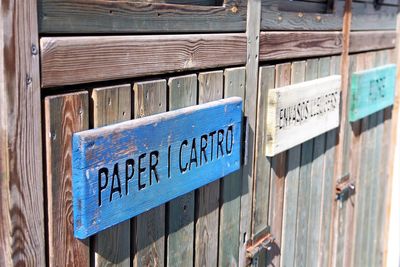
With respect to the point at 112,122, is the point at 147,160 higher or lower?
lower

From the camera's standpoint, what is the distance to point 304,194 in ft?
10.3

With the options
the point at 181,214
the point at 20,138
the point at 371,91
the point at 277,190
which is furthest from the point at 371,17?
the point at 20,138

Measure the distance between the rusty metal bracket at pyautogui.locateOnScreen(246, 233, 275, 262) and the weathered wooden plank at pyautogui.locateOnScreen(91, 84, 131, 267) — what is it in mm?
932

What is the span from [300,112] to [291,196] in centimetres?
45

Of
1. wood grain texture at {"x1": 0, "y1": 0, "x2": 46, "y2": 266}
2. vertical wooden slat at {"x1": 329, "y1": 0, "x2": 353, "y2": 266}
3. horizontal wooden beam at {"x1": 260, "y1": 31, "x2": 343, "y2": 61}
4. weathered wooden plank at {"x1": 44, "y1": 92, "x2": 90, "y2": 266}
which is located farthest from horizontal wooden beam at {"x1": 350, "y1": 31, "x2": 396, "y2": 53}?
wood grain texture at {"x1": 0, "y1": 0, "x2": 46, "y2": 266}

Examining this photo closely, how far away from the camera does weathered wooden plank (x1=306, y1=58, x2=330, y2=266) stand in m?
3.25

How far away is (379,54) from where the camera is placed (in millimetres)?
4223

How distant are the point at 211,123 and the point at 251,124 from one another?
0.45 meters

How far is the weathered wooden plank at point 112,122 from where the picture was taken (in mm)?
1632

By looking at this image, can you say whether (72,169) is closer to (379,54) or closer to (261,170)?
(261,170)

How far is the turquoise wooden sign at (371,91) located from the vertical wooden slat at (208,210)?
1711 millimetres

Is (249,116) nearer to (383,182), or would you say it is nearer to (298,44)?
(298,44)

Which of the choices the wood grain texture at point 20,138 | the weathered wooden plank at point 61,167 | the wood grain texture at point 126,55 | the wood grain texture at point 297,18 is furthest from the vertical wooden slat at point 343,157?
the wood grain texture at point 20,138

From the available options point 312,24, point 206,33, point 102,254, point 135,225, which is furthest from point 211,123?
point 312,24
